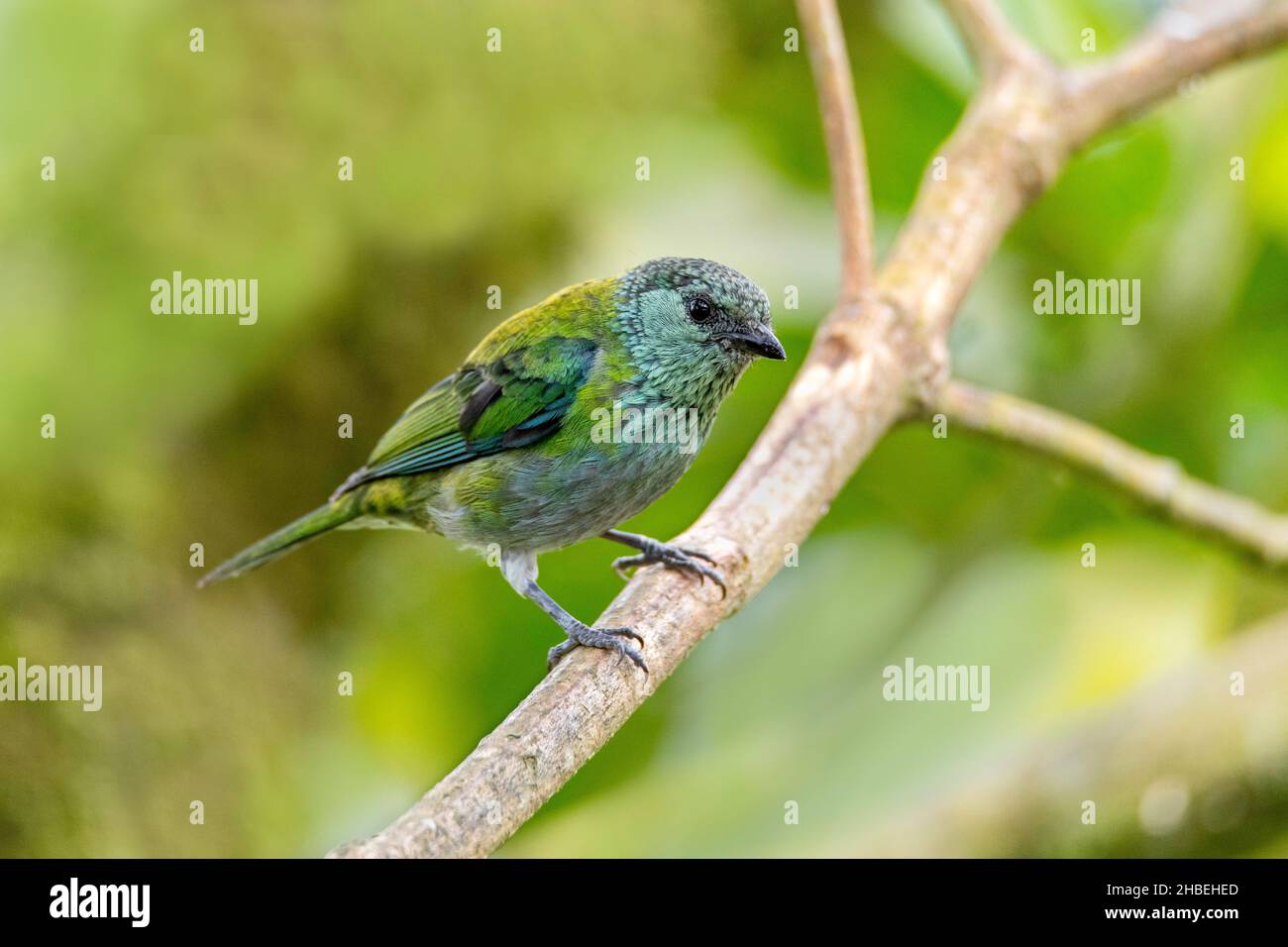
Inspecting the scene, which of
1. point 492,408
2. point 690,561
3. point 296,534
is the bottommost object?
point 690,561

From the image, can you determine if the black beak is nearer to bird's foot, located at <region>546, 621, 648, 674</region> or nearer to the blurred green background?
bird's foot, located at <region>546, 621, 648, 674</region>

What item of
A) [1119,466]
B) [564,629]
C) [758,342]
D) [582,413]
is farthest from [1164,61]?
[564,629]

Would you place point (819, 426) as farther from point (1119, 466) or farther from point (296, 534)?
point (296, 534)

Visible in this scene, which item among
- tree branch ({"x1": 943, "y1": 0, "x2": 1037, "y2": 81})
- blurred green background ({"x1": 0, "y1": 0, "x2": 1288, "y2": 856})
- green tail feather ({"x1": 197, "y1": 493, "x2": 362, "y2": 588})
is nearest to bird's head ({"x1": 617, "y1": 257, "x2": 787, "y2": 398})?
green tail feather ({"x1": 197, "y1": 493, "x2": 362, "y2": 588})

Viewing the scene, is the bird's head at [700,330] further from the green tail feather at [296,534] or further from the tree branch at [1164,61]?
the tree branch at [1164,61]
